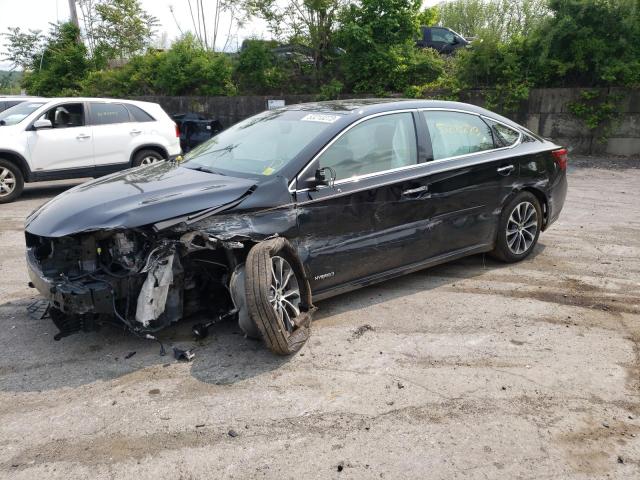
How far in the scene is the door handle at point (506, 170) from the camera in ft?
18.2

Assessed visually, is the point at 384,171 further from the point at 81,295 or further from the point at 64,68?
the point at 64,68

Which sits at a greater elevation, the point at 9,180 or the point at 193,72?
the point at 193,72

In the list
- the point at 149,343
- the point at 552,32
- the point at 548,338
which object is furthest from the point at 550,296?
the point at 552,32

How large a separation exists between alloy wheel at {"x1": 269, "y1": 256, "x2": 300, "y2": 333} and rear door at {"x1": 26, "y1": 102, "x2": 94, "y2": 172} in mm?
7183

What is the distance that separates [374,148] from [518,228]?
1.99 meters

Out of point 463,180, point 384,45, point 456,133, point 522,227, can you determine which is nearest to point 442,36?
point 384,45

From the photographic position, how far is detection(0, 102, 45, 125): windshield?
9742mm

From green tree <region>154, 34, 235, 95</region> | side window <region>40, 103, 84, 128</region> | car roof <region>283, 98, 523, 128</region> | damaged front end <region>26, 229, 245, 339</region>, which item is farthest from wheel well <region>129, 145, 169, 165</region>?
damaged front end <region>26, 229, 245, 339</region>

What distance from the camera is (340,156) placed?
4.55 m

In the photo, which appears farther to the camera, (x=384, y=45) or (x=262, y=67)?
(x=262, y=67)

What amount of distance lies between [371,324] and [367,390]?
999mm

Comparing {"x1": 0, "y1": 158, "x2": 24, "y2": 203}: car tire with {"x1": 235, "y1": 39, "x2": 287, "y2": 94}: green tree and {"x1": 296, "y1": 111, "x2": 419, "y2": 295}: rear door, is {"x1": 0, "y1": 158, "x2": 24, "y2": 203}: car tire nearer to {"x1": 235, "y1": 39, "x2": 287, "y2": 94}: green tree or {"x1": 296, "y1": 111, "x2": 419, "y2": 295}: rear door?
{"x1": 296, "y1": 111, "x2": 419, "y2": 295}: rear door

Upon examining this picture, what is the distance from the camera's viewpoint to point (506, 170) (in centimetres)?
559

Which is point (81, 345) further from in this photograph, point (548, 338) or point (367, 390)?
point (548, 338)
